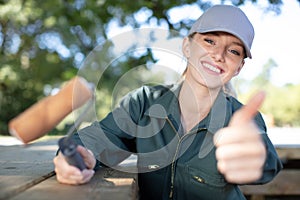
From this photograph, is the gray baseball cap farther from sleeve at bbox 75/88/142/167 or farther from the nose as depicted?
sleeve at bbox 75/88/142/167

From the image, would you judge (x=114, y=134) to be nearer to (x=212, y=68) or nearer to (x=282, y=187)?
(x=212, y=68)

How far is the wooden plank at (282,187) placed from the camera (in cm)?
204

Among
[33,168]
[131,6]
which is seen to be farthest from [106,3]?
[33,168]

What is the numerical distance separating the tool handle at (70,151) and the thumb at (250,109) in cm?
34

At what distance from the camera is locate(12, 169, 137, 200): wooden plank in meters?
0.74

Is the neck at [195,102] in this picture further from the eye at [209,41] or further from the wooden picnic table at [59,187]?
the wooden picnic table at [59,187]

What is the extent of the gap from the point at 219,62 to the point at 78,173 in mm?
650

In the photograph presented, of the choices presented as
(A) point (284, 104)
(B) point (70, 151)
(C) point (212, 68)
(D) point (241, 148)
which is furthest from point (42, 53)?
(D) point (241, 148)

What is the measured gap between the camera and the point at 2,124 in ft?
37.5

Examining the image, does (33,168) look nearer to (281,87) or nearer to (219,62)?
(219,62)

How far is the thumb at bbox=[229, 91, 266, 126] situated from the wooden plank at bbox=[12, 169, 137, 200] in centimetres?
25

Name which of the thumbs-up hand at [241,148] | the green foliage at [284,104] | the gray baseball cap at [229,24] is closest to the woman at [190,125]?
the gray baseball cap at [229,24]

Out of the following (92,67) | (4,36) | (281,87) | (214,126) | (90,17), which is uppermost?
(92,67)

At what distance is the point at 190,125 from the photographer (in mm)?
1381
